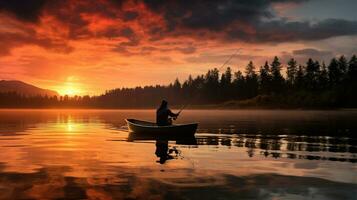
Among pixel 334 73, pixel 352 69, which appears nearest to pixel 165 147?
pixel 352 69

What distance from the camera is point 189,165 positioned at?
19.4 metres

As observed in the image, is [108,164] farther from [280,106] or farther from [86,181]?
[280,106]

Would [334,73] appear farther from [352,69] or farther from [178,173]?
[178,173]

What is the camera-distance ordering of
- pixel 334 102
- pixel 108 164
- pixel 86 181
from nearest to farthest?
pixel 86 181 < pixel 108 164 < pixel 334 102

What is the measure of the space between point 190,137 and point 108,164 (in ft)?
53.9

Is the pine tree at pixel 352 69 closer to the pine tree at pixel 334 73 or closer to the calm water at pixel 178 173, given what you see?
the pine tree at pixel 334 73

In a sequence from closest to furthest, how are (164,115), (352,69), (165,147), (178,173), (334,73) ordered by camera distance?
(178,173)
(165,147)
(164,115)
(352,69)
(334,73)

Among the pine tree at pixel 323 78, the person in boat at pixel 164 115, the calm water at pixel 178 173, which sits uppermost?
the pine tree at pixel 323 78

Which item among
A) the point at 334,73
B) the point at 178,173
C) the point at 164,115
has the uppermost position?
the point at 334,73

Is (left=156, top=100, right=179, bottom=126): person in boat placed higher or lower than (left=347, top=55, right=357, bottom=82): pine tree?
lower

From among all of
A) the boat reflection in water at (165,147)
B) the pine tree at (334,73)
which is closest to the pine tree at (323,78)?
the pine tree at (334,73)

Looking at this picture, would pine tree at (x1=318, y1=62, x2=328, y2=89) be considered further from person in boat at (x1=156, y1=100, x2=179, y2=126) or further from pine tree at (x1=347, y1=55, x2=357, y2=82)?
person in boat at (x1=156, y1=100, x2=179, y2=126)

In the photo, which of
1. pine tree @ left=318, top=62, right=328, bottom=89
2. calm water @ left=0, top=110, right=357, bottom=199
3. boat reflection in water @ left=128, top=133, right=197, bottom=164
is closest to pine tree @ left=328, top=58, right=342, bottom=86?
pine tree @ left=318, top=62, right=328, bottom=89

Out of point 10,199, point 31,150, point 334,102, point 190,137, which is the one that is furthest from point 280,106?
point 10,199
